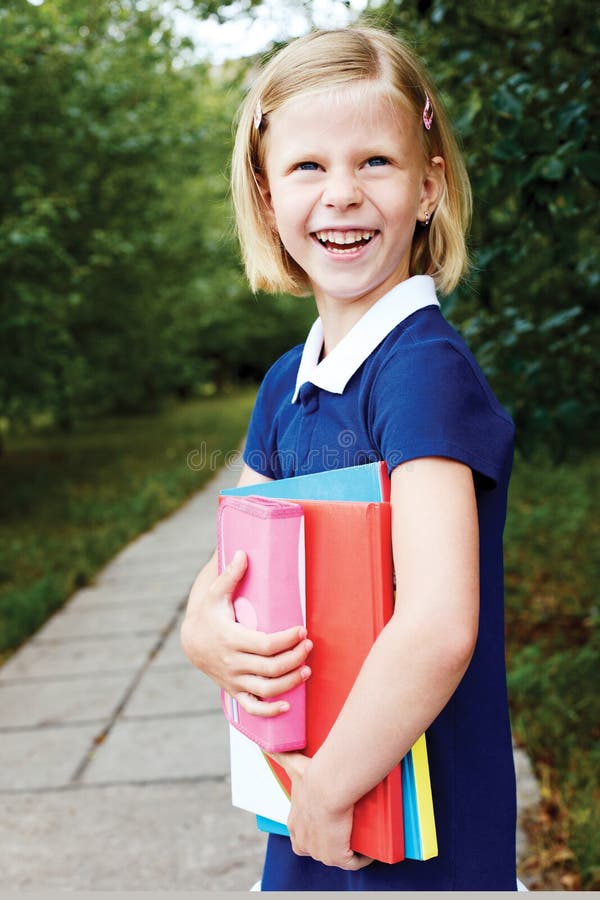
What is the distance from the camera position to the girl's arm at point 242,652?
115 cm

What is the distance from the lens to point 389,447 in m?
1.10

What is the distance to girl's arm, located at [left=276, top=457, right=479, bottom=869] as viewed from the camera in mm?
1028

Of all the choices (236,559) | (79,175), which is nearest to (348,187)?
(236,559)

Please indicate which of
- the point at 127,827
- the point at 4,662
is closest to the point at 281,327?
the point at 4,662

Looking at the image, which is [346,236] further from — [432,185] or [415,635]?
[415,635]

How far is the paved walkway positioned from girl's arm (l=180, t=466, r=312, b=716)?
64.5 inches

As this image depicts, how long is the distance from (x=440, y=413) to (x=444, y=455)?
0.05m

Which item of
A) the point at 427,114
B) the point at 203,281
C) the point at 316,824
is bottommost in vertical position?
the point at 316,824

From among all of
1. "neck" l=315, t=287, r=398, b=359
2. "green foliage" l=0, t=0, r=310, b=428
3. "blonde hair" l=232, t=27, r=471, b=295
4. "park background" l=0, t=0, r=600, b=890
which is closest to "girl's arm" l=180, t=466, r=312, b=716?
"neck" l=315, t=287, r=398, b=359

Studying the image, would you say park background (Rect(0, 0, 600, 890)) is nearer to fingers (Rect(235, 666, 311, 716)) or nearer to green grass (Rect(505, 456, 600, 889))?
green grass (Rect(505, 456, 600, 889))

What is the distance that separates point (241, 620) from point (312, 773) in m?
0.21

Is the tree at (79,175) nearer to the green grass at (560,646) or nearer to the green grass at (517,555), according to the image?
the green grass at (517,555)

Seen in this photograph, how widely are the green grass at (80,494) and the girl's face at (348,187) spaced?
4.34 metres

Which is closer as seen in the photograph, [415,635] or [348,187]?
[415,635]
